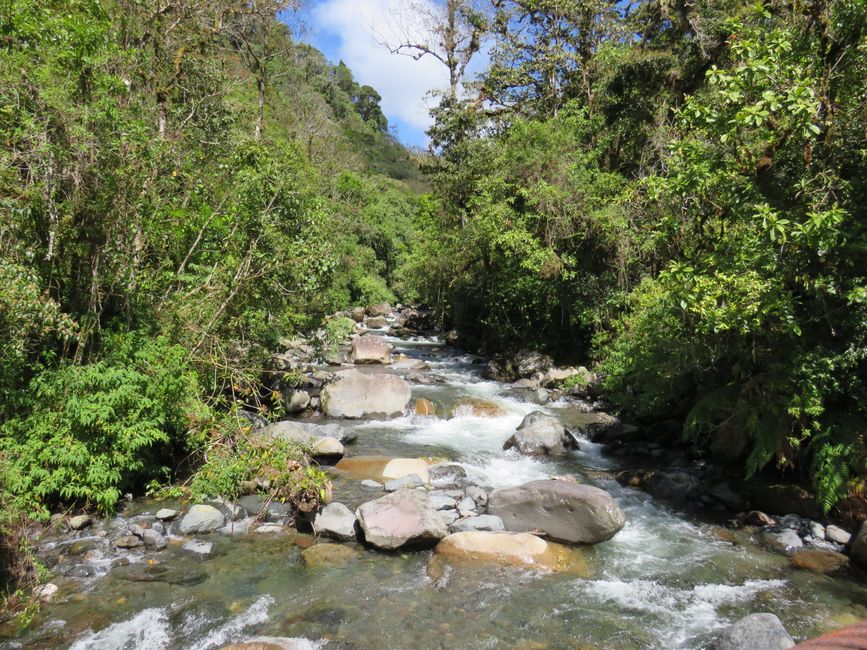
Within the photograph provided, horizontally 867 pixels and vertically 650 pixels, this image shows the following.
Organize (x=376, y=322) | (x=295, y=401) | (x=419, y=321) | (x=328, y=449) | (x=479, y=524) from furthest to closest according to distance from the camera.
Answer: (x=376, y=322), (x=419, y=321), (x=295, y=401), (x=328, y=449), (x=479, y=524)

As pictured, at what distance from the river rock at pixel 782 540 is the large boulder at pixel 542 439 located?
4.27m

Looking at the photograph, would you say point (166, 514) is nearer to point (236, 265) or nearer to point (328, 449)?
point (328, 449)

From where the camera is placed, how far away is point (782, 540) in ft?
25.5

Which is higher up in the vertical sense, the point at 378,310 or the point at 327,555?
the point at 378,310

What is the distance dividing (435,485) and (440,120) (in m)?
19.5

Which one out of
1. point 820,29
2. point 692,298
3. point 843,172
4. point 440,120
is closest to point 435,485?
point 692,298

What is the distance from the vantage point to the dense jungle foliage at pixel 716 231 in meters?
7.43

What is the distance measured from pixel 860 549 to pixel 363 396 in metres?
10.1

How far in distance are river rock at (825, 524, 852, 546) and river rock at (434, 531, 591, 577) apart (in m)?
3.47

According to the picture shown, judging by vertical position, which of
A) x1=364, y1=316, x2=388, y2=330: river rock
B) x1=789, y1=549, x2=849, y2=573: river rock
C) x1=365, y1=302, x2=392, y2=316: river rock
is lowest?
x1=789, y1=549, x2=849, y2=573: river rock

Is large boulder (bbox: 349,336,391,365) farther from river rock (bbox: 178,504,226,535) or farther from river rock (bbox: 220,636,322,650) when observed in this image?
river rock (bbox: 220,636,322,650)

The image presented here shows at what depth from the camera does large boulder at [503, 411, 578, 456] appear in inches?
457

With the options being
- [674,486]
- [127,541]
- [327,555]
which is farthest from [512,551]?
[127,541]

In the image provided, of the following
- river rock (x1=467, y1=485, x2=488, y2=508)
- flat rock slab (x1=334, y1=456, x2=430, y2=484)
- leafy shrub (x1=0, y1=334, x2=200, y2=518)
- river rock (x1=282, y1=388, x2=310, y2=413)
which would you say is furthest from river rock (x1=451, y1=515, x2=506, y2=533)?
river rock (x1=282, y1=388, x2=310, y2=413)
